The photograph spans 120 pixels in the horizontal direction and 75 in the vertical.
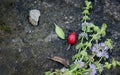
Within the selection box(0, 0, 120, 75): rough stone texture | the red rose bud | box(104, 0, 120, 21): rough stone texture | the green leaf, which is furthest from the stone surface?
box(104, 0, 120, 21): rough stone texture

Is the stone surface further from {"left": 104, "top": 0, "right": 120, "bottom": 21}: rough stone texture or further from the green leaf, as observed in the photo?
{"left": 104, "top": 0, "right": 120, "bottom": 21}: rough stone texture

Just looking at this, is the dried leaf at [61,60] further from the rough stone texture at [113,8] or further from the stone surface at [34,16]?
the rough stone texture at [113,8]

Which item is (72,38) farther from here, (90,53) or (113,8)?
(113,8)

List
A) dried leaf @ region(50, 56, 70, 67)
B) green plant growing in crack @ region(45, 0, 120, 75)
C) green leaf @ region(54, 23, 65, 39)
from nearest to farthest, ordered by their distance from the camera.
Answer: green plant growing in crack @ region(45, 0, 120, 75) < dried leaf @ region(50, 56, 70, 67) < green leaf @ region(54, 23, 65, 39)

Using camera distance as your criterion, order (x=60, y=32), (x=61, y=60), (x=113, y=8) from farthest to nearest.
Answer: (x=113, y=8) → (x=60, y=32) → (x=61, y=60)

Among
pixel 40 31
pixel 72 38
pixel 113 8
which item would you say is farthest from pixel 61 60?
pixel 113 8
